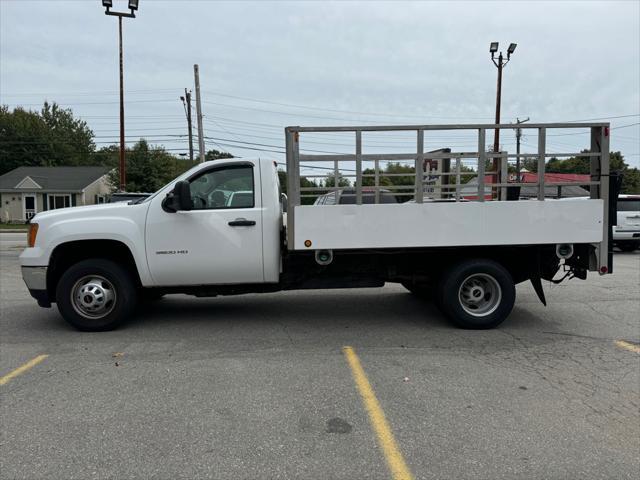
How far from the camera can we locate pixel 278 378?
14.9ft

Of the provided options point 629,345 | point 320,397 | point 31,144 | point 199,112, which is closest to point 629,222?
point 629,345

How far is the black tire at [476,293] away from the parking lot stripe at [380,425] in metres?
1.73

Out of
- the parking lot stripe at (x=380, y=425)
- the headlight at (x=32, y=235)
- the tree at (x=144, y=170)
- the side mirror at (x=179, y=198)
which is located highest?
the tree at (x=144, y=170)

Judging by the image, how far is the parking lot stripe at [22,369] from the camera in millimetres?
4559

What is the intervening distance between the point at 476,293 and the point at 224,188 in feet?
11.4

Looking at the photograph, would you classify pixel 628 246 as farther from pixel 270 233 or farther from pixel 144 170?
pixel 144 170

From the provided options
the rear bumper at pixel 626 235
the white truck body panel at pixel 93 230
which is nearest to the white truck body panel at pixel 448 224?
the white truck body panel at pixel 93 230

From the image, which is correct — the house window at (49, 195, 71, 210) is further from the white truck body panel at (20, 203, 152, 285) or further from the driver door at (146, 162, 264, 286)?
the driver door at (146, 162, 264, 286)

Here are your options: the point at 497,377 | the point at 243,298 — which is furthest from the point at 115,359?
the point at 497,377

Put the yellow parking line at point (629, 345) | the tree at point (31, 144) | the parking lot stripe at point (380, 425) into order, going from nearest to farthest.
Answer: the parking lot stripe at point (380, 425) → the yellow parking line at point (629, 345) → the tree at point (31, 144)

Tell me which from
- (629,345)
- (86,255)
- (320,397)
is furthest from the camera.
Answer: (86,255)

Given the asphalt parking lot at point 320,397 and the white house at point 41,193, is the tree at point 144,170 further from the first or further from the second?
the asphalt parking lot at point 320,397

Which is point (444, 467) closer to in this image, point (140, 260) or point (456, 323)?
point (456, 323)

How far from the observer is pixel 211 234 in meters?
5.93
